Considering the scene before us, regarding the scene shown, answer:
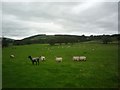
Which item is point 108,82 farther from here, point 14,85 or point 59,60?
point 59,60

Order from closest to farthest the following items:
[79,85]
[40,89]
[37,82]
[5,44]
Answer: [40,89], [79,85], [37,82], [5,44]

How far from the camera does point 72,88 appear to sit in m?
12.1

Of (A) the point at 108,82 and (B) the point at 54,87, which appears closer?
(B) the point at 54,87

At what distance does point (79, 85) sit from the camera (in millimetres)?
12766

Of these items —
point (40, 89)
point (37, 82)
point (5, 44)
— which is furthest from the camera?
point (5, 44)

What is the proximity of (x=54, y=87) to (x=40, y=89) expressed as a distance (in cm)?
107

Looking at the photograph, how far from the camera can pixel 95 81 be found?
14.0 m

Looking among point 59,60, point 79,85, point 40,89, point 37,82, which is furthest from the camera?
point 59,60

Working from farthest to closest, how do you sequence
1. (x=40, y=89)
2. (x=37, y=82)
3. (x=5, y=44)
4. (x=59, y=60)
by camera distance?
(x=5, y=44) < (x=59, y=60) < (x=37, y=82) < (x=40, y=89)

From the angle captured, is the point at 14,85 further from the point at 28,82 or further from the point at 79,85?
the point at 79,85

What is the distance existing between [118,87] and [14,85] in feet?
26.8

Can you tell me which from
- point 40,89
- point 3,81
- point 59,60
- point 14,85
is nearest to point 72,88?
point 40,89

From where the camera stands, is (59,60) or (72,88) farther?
(59,60)

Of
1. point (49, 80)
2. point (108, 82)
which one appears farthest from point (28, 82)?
point (108, 82)
